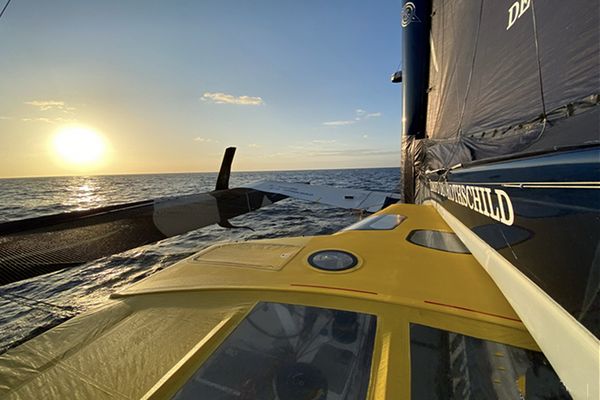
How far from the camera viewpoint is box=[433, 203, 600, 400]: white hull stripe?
701mm

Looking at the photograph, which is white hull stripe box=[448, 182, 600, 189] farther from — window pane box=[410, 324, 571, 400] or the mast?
the mast

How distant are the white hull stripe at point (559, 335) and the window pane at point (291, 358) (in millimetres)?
578

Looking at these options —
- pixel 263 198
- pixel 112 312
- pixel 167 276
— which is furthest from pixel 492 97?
pixel 263 198

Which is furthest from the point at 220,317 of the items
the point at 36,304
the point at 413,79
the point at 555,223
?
the point at 36,304

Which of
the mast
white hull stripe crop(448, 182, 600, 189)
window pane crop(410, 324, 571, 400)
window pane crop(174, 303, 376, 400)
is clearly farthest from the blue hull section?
the mast

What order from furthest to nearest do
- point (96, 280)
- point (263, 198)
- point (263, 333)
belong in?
point (96, 280)
point (263, 198)
point (263, 333)

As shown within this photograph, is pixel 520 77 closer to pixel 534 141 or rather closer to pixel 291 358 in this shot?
pixel 534 141

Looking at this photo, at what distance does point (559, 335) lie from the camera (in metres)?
0.83

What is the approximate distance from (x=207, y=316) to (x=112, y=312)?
0.61 m

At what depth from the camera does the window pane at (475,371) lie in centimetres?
91

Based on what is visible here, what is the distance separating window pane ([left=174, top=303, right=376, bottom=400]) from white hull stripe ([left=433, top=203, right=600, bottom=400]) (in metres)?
0.58

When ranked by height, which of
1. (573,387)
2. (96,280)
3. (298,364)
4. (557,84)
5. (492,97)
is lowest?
(96,280)

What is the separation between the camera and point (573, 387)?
2.53ft

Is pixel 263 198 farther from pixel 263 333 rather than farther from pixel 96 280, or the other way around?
pixel 96 280
